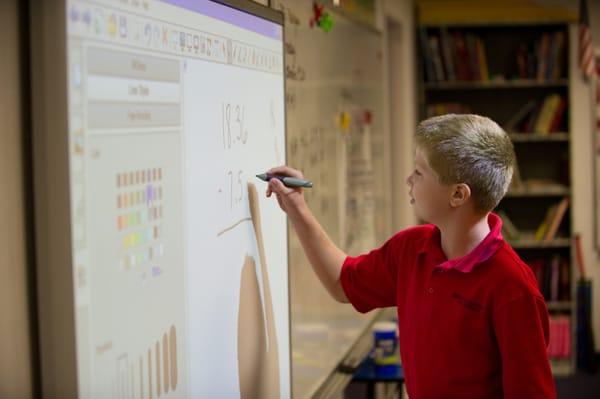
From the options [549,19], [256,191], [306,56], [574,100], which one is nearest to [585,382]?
[574,100]

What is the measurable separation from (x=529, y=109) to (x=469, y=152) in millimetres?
4049

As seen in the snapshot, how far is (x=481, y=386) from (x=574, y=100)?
14.0 feet

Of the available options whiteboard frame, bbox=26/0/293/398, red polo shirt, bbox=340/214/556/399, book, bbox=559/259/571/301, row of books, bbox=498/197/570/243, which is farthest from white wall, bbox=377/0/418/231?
whiteboard frame, bbox=26/0/293/398

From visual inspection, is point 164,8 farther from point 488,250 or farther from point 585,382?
point 585,382

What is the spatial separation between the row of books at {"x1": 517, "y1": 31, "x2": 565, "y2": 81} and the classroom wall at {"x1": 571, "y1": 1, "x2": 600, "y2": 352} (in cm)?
30

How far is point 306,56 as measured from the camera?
2469mm

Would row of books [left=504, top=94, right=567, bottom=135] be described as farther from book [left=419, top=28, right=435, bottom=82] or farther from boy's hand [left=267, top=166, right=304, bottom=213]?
boy's hand [left=267, top=166, right=304, bottom=213]

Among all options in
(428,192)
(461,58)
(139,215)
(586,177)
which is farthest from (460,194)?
(586,177)

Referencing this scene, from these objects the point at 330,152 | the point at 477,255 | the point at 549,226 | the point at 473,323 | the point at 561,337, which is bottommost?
the point at 561,337

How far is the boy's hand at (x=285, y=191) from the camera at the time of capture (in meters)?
1.78

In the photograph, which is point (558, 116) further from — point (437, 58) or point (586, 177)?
point (437, 58)

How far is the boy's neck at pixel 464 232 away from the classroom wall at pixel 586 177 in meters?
4.10

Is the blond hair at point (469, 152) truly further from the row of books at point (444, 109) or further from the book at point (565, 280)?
the book at point (565, 280)

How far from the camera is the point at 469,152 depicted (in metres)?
1.73
